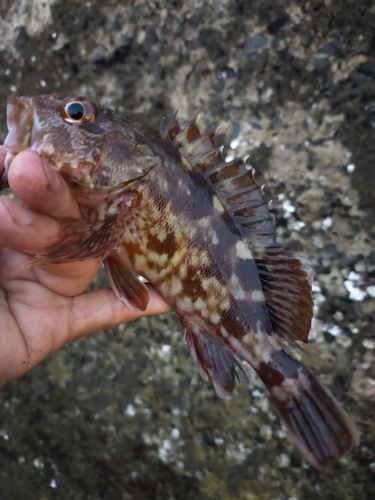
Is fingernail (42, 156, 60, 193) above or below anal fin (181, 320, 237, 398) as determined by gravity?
above

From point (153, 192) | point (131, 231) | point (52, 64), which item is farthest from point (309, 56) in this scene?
point (52, 64)

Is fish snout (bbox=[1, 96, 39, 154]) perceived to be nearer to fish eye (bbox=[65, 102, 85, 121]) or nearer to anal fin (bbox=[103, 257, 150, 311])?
fish eye (bbox=[65, 102, 85, 121])

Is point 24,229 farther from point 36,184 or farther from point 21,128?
point 21,128

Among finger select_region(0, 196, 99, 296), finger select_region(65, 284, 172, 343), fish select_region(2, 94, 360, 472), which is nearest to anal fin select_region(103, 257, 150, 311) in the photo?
fish select_region(2, 94, 360, 472)

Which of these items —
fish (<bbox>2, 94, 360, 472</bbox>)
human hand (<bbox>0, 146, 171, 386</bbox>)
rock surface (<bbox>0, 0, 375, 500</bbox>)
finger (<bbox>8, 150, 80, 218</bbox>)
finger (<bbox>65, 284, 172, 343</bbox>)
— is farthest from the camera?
rock surface (<bbox>0, 0, 375, 500</bbox>)

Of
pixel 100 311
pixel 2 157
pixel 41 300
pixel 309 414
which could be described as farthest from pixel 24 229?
pixel 309 414

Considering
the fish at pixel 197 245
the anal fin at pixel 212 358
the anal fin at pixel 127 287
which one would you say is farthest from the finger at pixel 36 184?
the anal fin at pixel 212 358

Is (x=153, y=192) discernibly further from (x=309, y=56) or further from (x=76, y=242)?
(x=309, y=56)
